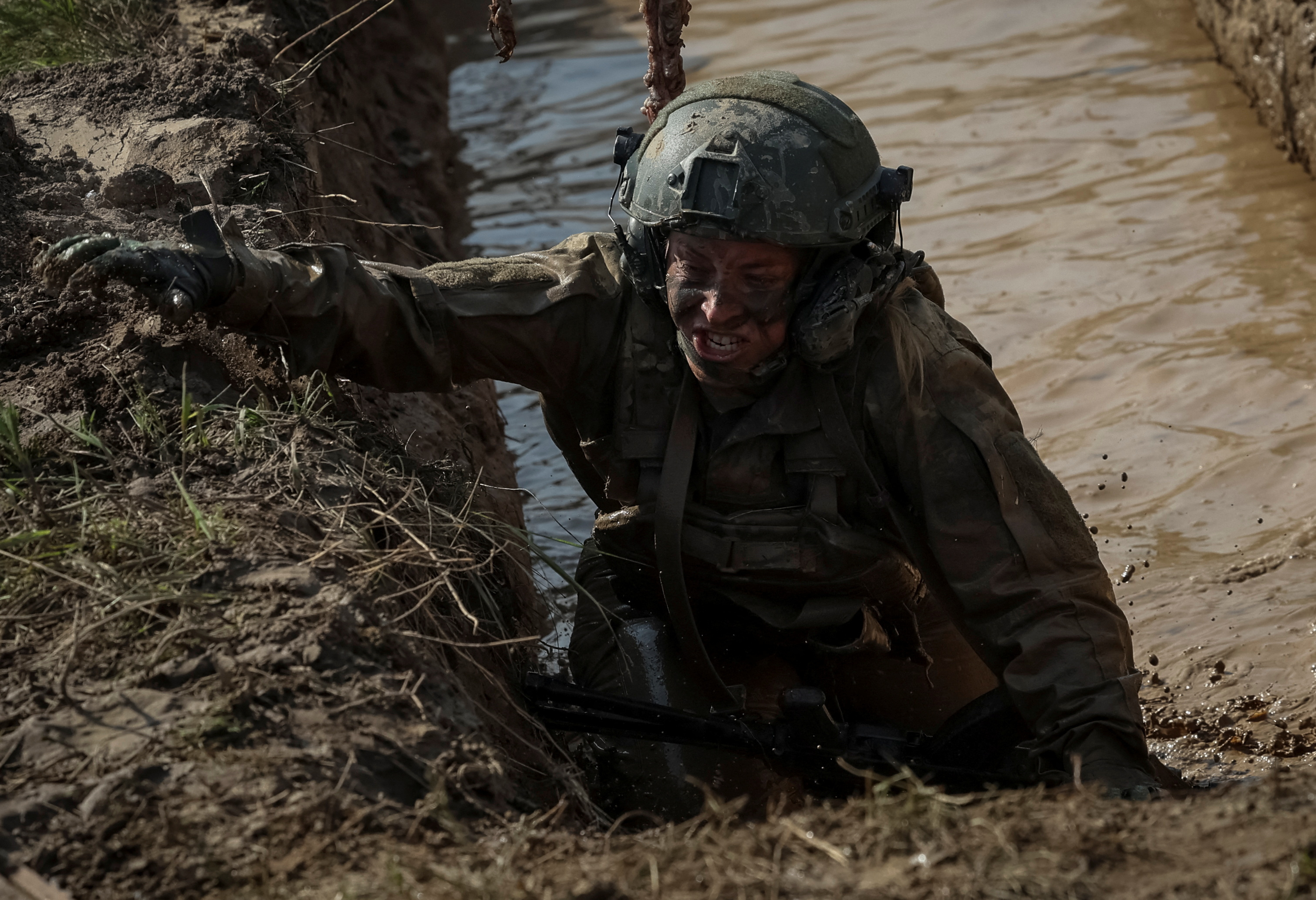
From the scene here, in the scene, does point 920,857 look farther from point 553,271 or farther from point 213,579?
point 553,271

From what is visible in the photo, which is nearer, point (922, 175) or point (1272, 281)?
point (1272, 281)

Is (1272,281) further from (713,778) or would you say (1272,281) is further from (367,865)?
(367,865)

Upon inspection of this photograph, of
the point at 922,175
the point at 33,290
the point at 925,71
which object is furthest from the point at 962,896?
the point at 925,71

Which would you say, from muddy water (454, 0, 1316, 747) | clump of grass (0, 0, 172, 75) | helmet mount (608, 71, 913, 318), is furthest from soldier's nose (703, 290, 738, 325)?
clump of grass (0, 0, 172, 75)

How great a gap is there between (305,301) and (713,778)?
69.2 inches

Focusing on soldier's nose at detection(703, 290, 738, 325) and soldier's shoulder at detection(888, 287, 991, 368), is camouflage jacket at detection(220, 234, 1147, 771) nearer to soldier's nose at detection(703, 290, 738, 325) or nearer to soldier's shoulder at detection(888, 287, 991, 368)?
soldier's shoulder at detection(888, 287, 991, 368)

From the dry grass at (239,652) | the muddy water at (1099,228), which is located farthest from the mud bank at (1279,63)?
the dry grass at (239,652)

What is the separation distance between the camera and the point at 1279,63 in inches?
329

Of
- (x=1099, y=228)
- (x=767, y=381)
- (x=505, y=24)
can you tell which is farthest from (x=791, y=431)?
(x=1099, y=228)

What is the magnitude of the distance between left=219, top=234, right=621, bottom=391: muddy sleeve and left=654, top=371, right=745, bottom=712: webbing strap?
25cm

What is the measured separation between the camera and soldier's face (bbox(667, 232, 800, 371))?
11.4ft

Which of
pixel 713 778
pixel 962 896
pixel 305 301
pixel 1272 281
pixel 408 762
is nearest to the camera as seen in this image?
pixel 962 896

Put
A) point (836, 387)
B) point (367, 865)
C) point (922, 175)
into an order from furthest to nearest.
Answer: point (922, 175)
point (836, 387)
point (367, 865)

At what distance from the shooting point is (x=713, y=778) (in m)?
4.00
